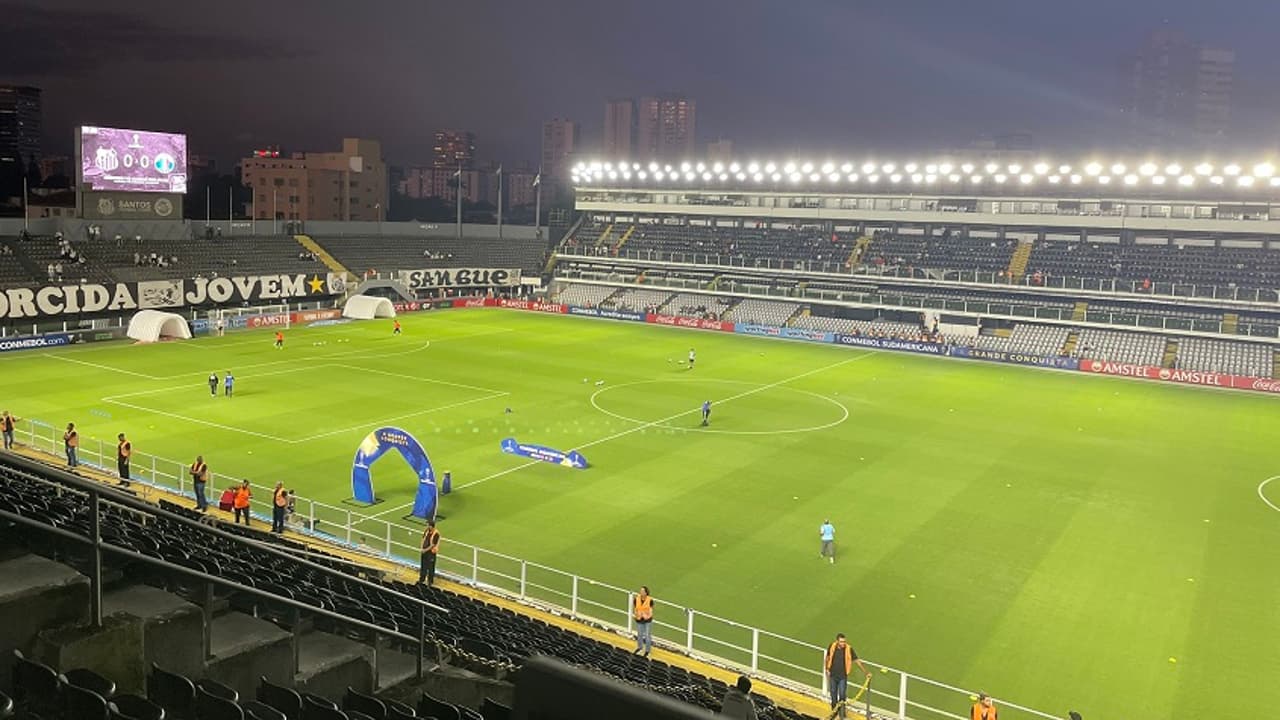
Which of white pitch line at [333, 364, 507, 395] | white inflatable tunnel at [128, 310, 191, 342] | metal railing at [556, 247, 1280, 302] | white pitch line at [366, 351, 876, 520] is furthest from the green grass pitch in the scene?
A: metal railing at [556, 247, 1280, 302]

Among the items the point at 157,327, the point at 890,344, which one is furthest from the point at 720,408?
the point at 157,327

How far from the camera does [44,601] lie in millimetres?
7738

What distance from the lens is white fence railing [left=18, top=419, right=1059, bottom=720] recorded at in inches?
716

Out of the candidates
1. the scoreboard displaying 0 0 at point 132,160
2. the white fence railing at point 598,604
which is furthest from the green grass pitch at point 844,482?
the scoreboard displaying 0 0 at point 132,160

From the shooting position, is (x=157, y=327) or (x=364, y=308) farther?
(x=364, y=308)

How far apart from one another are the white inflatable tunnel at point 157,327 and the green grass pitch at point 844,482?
1696 millimetres

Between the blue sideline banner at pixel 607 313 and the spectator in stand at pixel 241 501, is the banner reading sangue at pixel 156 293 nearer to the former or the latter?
the blue sideline banner at pixel 607 313

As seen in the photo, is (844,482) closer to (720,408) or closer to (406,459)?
(720,408)

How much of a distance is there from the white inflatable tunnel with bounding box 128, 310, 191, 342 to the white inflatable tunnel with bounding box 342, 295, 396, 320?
563 inches

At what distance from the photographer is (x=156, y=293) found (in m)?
64.5

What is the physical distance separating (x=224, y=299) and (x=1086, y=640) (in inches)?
2487

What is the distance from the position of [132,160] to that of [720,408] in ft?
148

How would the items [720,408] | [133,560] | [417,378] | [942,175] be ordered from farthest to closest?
[942,175]
[417,378]
[720,408]
[133,560]

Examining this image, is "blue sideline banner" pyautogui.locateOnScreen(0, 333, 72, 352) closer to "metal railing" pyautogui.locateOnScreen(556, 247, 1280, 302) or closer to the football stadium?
the football stadium
